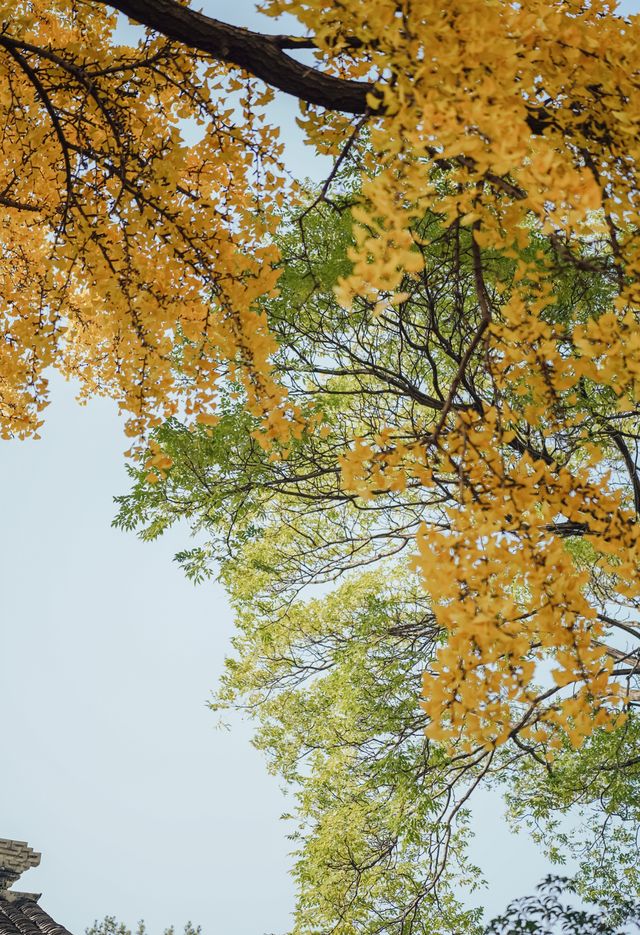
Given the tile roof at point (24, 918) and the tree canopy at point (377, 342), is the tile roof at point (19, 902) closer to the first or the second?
the tile roof at point (24, 918)

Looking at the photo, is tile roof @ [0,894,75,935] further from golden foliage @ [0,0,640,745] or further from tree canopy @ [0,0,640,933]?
golden foliage @ [0,0,640,745]

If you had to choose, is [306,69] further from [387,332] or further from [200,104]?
[387,332]

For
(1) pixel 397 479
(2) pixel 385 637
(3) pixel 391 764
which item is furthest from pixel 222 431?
(1) pixel 397 479

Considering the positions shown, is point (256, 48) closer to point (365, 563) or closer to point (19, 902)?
point (365, 563)

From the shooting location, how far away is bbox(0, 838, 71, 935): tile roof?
20.0 ft

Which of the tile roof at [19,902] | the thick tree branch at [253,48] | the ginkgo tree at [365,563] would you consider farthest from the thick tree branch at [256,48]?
the tile roof at [19,902]

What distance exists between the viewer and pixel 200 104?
3303 mm

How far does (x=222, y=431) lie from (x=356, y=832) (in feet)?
10.6

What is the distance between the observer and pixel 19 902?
23.1 ft

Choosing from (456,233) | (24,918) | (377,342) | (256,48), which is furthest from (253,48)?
(24,918)

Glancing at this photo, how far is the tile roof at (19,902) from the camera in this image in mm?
6102

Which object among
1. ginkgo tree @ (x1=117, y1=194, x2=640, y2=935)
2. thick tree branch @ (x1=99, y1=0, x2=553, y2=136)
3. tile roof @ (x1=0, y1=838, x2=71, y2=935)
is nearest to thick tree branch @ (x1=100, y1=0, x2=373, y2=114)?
thick tree branch @ (x1=99, y1=0, x2=553, y2=136)

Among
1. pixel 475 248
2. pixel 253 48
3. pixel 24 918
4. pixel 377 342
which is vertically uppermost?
pixel 377 342

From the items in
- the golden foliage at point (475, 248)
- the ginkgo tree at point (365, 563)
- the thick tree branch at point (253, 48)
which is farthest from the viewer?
the ginkgo tree at point (365, 563)
